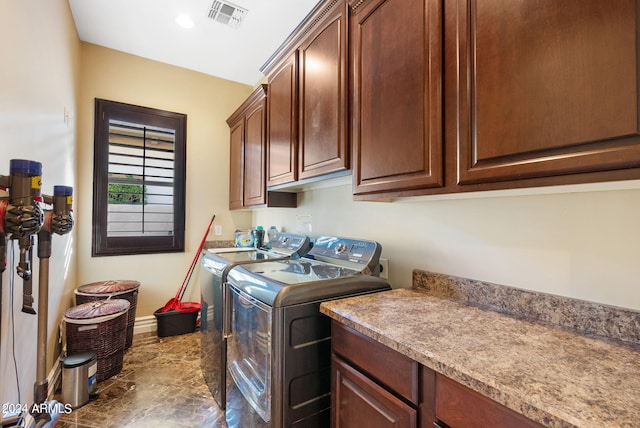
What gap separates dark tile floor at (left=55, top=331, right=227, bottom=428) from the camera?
175 centimetres

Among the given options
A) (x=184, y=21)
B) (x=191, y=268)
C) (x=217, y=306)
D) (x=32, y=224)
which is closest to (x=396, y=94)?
(x=32, y=224)

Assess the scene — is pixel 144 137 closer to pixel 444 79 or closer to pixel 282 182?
pixel 282 182

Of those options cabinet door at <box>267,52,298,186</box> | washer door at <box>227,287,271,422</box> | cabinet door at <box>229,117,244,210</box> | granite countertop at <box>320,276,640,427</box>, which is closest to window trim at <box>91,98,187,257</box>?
cabinet door at <box>229,117,244,210</box>

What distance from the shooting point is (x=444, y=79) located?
103 centimetres

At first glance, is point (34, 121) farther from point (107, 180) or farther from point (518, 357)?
point (518, 357)

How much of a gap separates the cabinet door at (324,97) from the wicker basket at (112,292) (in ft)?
6.60

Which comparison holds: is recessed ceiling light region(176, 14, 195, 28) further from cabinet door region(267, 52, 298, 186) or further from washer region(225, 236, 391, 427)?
washer region(225, 236, 391, 427)

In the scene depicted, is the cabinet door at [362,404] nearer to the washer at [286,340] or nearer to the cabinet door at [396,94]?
the washer at [286,340]

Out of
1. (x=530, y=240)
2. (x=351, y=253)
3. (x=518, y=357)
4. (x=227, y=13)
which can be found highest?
(x=227, y=13)

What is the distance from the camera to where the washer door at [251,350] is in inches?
48.0

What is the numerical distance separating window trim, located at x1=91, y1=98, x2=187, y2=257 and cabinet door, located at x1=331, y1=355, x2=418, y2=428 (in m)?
2.69

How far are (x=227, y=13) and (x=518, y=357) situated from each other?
286cm

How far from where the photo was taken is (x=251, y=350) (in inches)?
54.4

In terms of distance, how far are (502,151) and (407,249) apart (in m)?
0.83
